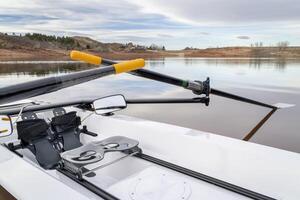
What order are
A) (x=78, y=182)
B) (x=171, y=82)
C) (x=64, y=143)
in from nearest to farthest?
(x=78, y=182) → (x=64, y=143) → (x=171, y=82)

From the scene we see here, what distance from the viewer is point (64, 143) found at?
2.32 meters

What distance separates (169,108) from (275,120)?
2029 millimetres

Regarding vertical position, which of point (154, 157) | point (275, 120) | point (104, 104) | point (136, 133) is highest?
point (104, 104)

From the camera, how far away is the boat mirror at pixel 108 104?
92.2 inches

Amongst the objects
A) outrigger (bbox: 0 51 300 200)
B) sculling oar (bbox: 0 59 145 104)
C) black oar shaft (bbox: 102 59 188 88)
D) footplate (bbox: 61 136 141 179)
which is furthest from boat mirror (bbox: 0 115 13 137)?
black oar shaft (bbox: 102 59 188 88)

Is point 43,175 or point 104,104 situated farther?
point 104,104

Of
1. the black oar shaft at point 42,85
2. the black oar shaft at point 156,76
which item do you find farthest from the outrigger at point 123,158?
the black oar shaft at point 156,76

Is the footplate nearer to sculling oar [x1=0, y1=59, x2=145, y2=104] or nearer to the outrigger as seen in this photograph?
the outrigger

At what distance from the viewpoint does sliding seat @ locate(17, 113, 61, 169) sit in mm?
2080

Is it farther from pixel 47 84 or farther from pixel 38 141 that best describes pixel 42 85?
pixel 38 141

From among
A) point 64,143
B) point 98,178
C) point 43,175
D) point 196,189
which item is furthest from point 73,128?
point 196,189

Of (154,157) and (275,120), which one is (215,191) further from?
(275,120)

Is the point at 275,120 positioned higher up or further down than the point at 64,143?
further down

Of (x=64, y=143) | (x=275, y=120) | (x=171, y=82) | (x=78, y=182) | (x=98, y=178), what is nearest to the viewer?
(x=78, y=182)
